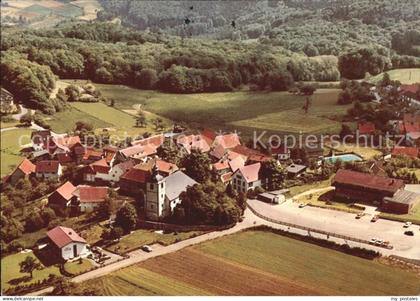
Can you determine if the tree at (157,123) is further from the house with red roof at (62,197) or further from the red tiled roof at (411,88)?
the red tiled roof at (411,88)

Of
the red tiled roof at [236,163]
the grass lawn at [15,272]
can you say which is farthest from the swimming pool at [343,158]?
the grass lawn at [15,272]

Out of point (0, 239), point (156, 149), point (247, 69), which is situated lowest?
point (0, 239)

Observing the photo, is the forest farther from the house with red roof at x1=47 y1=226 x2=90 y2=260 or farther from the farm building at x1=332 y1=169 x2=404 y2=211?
the house with red roof at x1=47 y1=226 x2=90 y2=260

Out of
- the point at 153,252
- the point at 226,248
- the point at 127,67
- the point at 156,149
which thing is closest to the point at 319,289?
the point at 226,248

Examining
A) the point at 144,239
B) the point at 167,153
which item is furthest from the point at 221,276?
the point at 167,153

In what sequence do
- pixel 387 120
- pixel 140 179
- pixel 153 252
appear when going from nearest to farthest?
pixel 153 252 < pixel 140 179 < pixel 387 120

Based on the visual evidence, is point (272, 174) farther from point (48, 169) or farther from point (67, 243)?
point (67, 243)

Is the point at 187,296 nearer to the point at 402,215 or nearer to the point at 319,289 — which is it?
the point at 319,289
